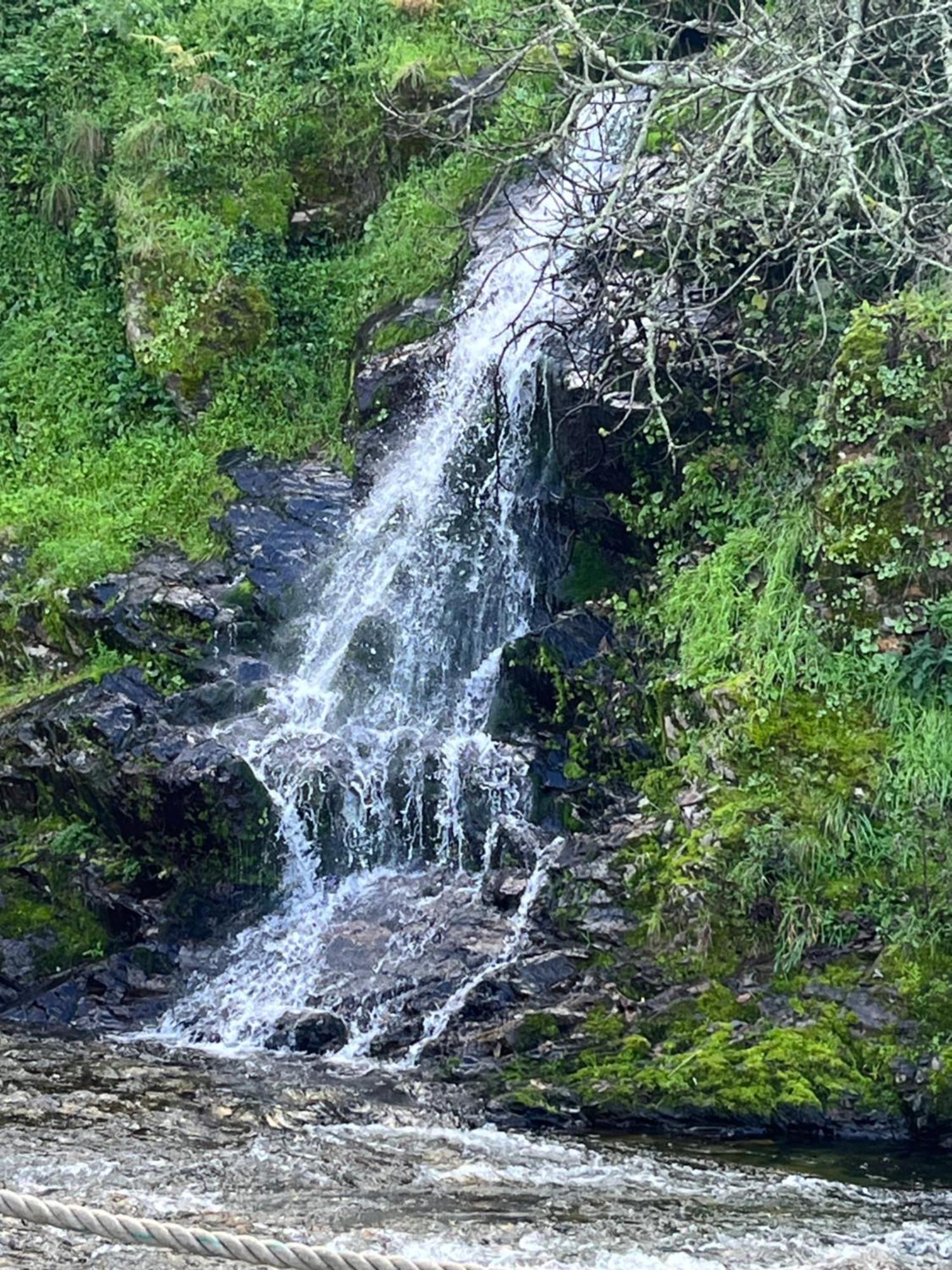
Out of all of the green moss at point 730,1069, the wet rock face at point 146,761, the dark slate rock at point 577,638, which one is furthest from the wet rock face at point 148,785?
the green moss at point 730,1069

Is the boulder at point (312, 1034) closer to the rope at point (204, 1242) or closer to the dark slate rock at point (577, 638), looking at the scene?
the dark slate rock at point (577, 638)

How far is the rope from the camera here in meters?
3.35

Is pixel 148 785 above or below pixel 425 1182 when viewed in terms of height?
above

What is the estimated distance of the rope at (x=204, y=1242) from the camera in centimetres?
Answer: 335

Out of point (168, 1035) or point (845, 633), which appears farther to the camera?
point (168, 1035)

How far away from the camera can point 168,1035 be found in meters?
7.67

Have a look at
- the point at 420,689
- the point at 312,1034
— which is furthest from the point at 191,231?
the point at 312,1034

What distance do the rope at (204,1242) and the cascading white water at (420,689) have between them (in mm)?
3378

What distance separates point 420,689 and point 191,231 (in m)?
4.90

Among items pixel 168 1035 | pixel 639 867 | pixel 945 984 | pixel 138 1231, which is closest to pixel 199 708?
pixel 168 1035

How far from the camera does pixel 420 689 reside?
363 inches

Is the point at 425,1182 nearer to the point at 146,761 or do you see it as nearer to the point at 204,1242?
the point at 204,1242

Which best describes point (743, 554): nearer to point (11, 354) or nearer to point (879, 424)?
point (879, 424)

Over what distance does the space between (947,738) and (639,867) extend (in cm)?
166
